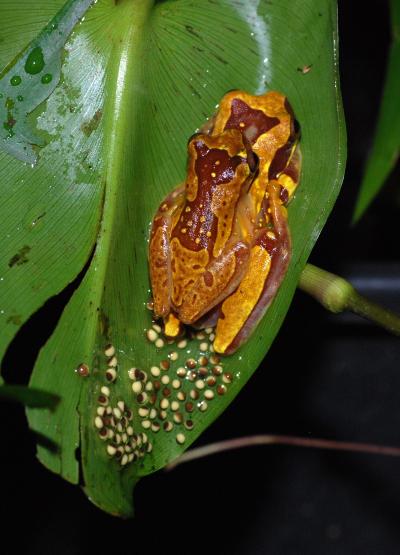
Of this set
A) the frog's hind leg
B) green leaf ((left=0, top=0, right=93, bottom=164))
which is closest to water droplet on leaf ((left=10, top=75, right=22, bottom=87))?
green leaf ((left=0, top=0, right=93, bottom=164))

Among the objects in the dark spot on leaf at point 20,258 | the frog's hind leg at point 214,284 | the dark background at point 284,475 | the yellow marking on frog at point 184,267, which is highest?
the dark spot on leaf at point 20,258

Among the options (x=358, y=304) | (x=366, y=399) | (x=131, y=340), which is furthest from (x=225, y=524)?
(x=358, y=304)

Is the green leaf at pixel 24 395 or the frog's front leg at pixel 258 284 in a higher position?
the green leaf at pixel 24 395

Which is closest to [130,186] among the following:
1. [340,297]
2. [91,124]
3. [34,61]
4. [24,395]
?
[91,124]

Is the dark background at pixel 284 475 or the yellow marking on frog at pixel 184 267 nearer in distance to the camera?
the yellow marking on frog at pixel 184 267

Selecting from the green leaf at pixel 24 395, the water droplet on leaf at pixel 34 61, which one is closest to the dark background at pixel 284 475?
the water droplet on leaf at pixel 34 61

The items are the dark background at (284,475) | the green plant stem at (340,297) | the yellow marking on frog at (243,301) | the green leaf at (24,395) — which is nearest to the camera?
the green leaf at (24,395)

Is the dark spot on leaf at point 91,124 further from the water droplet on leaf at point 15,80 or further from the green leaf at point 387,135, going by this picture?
the green leaf at point 387,135
